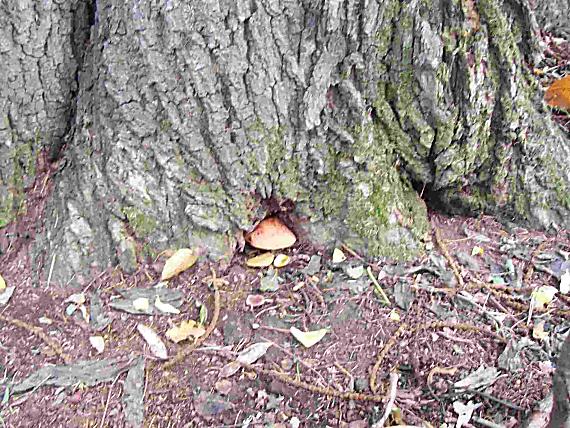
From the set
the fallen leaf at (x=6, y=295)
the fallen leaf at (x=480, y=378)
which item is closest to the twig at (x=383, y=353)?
the fallen leaf at (x=480, y=378)

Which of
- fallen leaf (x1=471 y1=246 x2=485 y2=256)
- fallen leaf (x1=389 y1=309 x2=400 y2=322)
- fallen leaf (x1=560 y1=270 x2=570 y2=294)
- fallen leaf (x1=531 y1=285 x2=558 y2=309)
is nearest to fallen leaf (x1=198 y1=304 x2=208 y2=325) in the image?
fallen leaf (x1=389 y1=309 x2=400 y2=322)

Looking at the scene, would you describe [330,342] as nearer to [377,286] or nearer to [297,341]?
[297,341]

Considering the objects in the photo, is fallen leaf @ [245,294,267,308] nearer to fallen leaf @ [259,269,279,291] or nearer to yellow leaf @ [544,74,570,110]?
fallen leaf @ [259,269,279,291]

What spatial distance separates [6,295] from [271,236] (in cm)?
103

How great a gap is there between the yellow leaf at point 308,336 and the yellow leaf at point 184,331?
0.32 metres

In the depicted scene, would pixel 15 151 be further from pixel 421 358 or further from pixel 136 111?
pixel 421 358

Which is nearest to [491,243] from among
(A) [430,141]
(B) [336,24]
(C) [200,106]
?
(A) [430,141]

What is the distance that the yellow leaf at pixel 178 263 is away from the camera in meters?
2.54

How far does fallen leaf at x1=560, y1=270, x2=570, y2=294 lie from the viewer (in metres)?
2.55

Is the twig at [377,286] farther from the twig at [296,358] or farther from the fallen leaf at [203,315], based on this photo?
the fallen leaf at [203,315]

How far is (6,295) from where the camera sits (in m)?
2.55

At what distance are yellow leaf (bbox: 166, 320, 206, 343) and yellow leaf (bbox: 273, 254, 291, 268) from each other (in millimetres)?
404

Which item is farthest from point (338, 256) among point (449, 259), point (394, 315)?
point (449, 259)

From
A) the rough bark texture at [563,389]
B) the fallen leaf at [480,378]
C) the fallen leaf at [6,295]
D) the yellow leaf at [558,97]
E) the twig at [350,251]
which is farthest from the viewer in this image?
the yellow leaf at [558,97]
